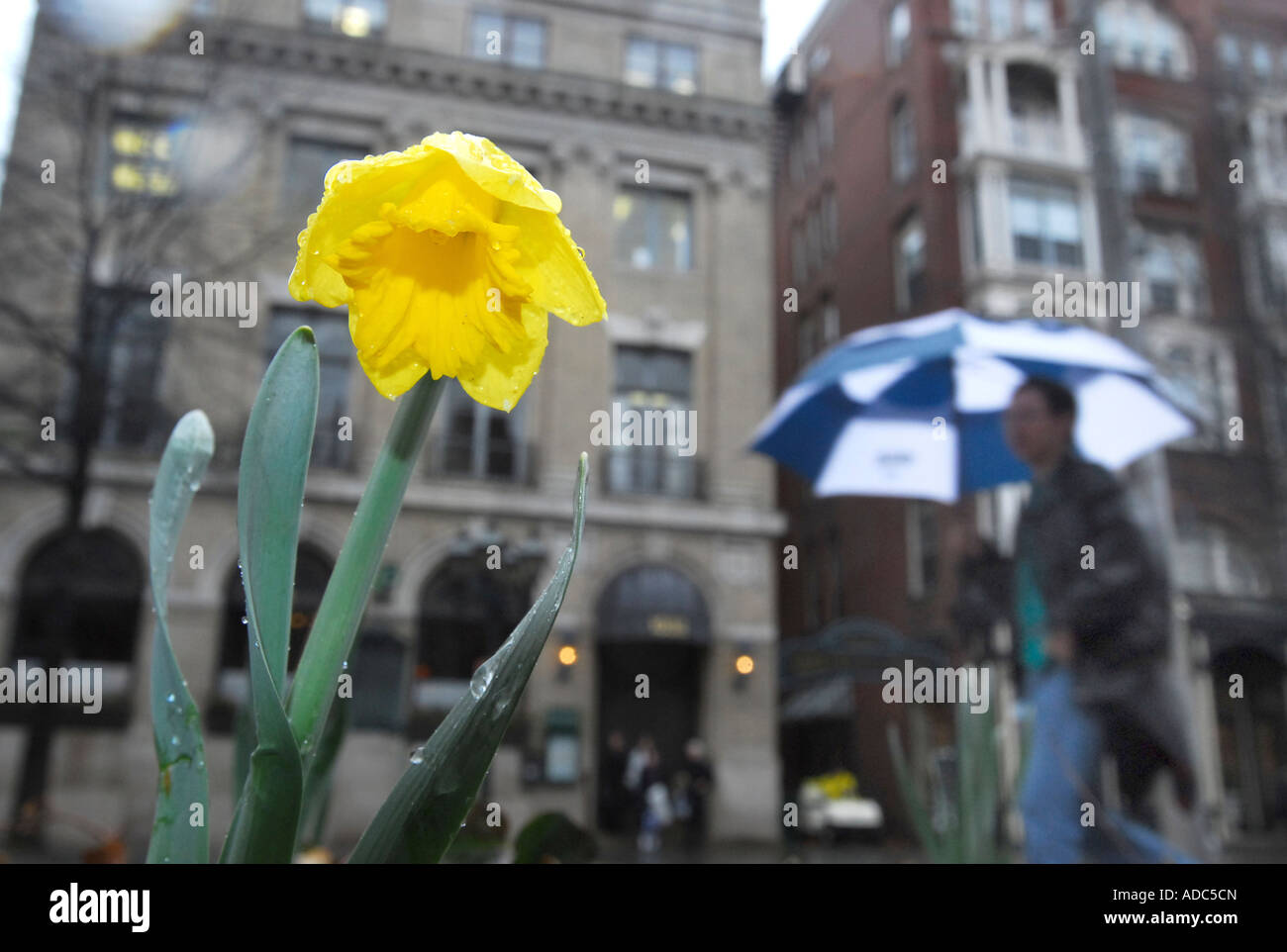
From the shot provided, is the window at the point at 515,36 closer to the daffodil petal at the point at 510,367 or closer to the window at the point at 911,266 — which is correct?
the window at the point at 911,266

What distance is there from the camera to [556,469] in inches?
530

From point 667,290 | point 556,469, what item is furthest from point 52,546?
point 667,290

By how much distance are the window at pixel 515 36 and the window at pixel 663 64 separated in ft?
4.62

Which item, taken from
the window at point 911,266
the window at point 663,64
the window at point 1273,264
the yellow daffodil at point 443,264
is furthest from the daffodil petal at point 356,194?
the window at point 1273,264

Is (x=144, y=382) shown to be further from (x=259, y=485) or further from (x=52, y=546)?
(x=259, y=485)

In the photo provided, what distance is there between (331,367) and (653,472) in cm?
463

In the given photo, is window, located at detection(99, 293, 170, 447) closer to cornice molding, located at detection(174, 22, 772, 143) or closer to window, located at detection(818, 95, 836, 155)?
cornice molding, located at detection(174, 22, 772, 143)

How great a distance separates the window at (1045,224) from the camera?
1628 cm

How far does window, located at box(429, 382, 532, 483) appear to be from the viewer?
522 inches

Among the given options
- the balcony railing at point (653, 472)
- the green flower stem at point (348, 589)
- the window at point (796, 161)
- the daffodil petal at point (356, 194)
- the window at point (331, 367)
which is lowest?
the green flower stem at point (348, 589)

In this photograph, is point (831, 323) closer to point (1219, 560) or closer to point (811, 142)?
point (811, 142)

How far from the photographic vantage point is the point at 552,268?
1.92 feet

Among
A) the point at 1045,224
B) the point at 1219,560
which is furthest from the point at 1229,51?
the point at 1219,560

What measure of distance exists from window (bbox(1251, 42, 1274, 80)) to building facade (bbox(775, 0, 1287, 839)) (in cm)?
4
